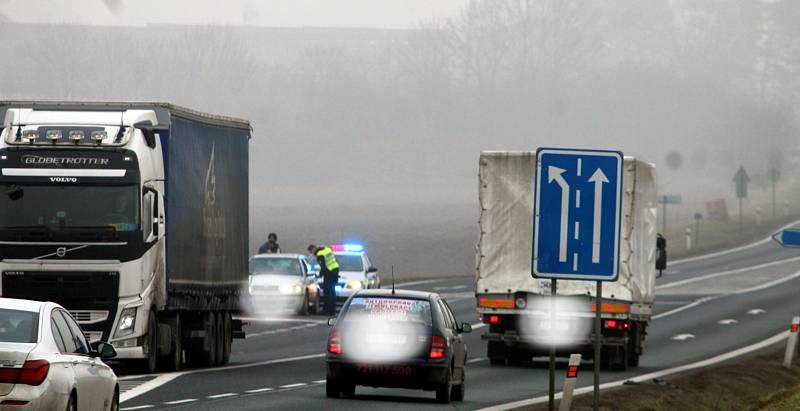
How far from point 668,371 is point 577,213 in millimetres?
16841

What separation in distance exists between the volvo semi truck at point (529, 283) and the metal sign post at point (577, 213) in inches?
576

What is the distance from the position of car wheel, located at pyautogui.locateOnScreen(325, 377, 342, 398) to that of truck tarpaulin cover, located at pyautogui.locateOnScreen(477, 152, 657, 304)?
850cm

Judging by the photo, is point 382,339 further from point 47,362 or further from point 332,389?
point 47,362

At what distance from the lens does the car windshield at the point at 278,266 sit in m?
45.2

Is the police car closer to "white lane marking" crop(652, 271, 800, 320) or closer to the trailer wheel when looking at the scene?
"white lane marking" crop(652, 271, 800, 320)

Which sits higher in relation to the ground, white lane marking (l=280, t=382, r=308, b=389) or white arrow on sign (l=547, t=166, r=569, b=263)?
white arrow on sign (l=547, t=166, r=569, b=263)

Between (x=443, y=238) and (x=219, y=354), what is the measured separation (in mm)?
71942

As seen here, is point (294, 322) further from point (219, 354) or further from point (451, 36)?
point (451, 36)

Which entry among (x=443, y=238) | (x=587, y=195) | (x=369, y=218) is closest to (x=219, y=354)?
(x=587, y=195)

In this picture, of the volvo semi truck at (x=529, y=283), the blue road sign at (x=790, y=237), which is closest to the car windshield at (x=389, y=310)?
the volvo semi truck at (x=529, y=283)

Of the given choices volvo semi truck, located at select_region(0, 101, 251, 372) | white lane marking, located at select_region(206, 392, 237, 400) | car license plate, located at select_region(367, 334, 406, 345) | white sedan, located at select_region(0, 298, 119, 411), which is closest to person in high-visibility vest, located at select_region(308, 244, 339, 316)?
volvo semi truck, located at select_region(0, 101, 251, 372)

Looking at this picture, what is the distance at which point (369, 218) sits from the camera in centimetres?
11475

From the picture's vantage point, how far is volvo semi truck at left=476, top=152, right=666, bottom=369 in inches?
1172

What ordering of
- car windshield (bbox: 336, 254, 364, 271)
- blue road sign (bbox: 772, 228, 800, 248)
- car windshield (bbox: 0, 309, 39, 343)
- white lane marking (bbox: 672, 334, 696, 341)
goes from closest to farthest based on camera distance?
car windshield (bbox: 0, 309, 39, 343) < blue road sign (bbox: 772, 228, 800, 248) < white lane marking (bbox: 672, 334, 696, 341) < car windshield (bbox: 336, 254, 364, 271)
